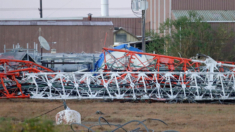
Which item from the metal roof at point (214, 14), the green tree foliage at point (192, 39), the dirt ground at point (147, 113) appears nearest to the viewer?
the dirt ground at point (147, 113)

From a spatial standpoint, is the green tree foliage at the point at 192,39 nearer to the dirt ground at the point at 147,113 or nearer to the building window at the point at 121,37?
the building window at the point at 121,37

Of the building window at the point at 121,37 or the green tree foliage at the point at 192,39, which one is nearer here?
the green tree foliage at the point at 192,39

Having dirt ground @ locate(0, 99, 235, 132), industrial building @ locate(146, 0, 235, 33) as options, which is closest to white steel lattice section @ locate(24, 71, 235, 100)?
dirt ground @ locate(0, 99, 235, 132)

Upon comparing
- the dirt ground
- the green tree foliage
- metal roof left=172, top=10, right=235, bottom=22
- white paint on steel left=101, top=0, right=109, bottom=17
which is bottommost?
the dirt ground

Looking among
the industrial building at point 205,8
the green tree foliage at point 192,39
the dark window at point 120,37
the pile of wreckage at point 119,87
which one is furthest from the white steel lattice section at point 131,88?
the dark window at point 120,37

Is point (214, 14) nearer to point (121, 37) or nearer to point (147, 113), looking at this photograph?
point (121, 37)

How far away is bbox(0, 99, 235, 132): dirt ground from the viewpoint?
31.1 ft

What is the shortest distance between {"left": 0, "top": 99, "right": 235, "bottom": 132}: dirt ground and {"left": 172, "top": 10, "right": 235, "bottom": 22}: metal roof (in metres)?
24.6

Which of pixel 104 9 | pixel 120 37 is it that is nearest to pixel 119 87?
pixel 120 37

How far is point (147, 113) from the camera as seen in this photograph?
11648 millimetres

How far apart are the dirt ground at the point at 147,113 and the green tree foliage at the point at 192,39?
1902cm

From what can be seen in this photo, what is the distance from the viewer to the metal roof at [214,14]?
36.8 meters

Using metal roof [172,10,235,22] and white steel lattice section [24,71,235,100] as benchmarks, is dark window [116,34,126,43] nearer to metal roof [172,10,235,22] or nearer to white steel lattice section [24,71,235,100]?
metal roof [172,10,235,22]

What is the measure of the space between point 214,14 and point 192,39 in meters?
7.36
